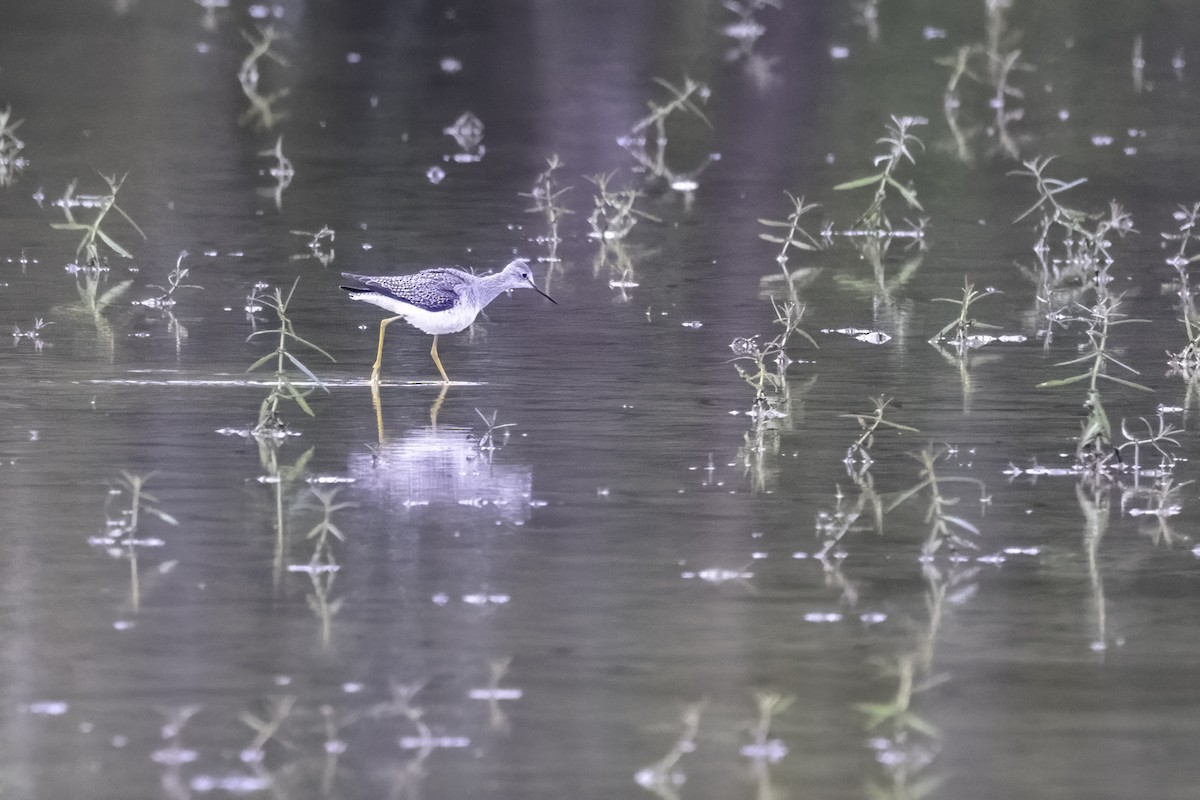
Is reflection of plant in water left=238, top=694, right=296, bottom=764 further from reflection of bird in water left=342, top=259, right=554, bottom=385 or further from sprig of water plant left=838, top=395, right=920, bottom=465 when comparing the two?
reflection of bird in water left=342, top=259, right=554, bottom=385

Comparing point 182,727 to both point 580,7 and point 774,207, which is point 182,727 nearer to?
point 774,207

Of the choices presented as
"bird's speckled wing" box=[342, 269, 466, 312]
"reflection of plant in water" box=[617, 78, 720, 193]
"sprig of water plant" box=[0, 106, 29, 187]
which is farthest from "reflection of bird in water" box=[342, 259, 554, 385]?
"sprig of water plant" box=[0, 106, 29, 187]

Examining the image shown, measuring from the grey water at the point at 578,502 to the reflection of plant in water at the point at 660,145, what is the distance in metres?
0.24

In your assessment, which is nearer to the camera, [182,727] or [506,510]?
[182,727]

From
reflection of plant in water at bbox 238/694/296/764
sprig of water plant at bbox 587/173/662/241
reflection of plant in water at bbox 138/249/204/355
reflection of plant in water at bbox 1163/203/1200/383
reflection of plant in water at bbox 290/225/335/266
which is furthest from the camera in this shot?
sprig of water plant at bbox 587/173/662/241

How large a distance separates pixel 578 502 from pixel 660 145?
40.7 feet

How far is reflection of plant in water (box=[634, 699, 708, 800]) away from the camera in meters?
6.97

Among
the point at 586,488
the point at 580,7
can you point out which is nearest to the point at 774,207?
the point at 586,488

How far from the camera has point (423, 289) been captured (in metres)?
12.8

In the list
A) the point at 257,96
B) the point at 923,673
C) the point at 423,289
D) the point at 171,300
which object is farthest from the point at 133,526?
the point at 257,96

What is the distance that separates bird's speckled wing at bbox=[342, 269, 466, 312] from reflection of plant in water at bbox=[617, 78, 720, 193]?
6.52m

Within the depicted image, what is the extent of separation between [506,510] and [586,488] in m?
0.51

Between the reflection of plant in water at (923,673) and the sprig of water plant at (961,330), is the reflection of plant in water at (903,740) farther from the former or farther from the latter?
the sprig of water plant at (961,330)

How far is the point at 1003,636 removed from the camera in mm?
8461
